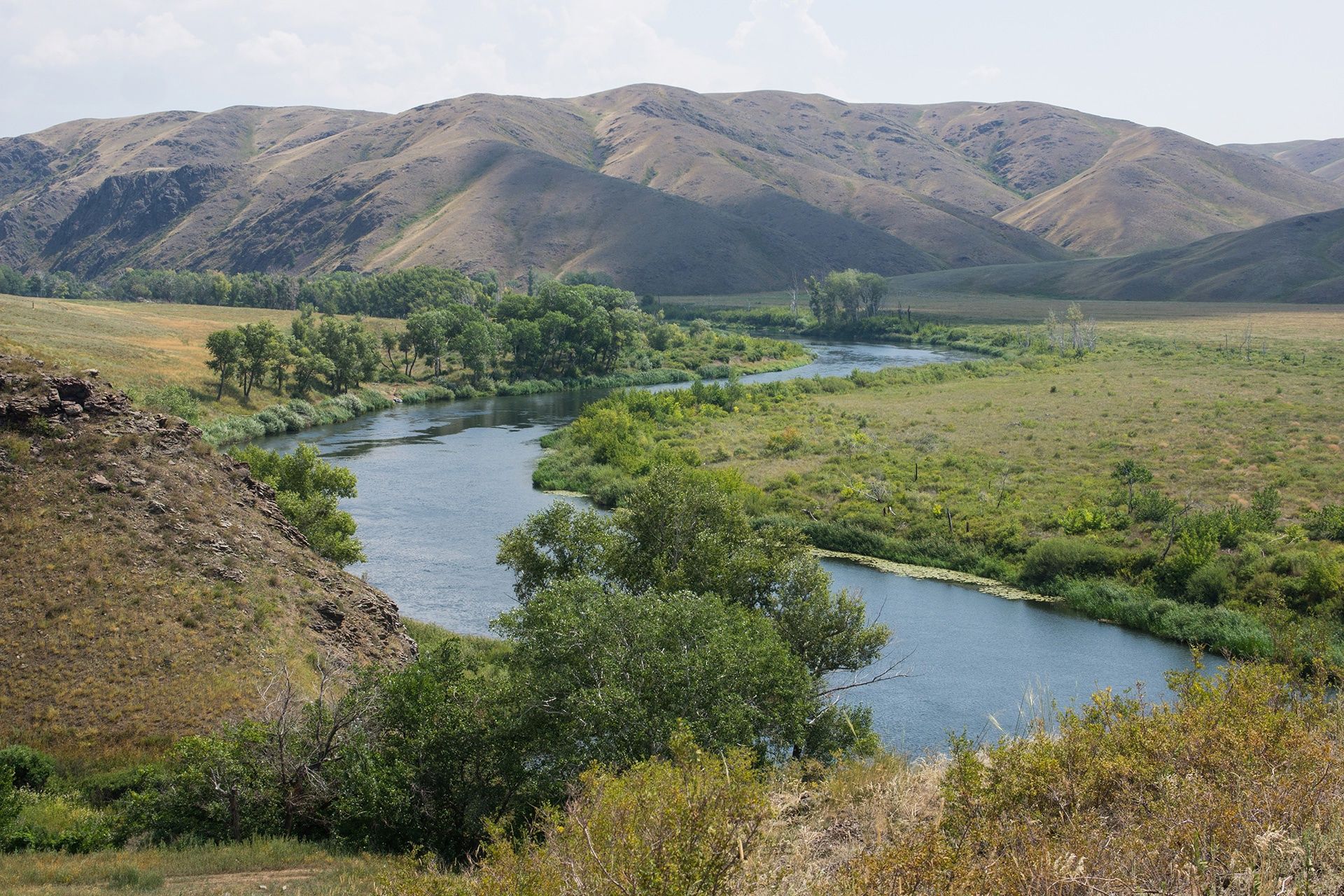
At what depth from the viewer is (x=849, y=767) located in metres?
18.5

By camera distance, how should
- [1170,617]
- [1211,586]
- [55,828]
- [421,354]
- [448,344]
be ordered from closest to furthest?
[55,828] → [1170,617] → [1211,586] → [421,354] → [448,344]

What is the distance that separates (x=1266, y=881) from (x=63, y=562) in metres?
27.8

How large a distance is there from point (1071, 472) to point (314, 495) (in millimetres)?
39088

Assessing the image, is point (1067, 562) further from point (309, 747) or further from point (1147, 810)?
point (309, 747)

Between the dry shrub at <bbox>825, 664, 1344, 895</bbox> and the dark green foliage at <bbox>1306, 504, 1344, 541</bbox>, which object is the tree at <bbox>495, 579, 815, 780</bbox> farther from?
the dark green foliage at <bbox>1306, 504, 1344, 541</bbox>

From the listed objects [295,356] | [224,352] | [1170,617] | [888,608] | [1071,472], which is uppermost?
[224,352]

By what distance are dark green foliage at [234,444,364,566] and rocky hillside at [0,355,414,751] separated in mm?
3805

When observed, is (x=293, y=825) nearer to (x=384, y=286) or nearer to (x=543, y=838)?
(x=543, y=838)

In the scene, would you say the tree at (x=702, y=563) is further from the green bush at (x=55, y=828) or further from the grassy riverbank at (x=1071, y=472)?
the green bush at (x=55, y=828)

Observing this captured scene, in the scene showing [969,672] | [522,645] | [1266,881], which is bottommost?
[969,672]

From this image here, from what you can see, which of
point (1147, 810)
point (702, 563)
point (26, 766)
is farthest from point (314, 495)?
point (1147, 810)

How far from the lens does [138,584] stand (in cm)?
2669

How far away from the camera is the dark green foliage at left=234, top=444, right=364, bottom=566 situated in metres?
36.6

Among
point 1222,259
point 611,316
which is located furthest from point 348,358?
point 1222,259
